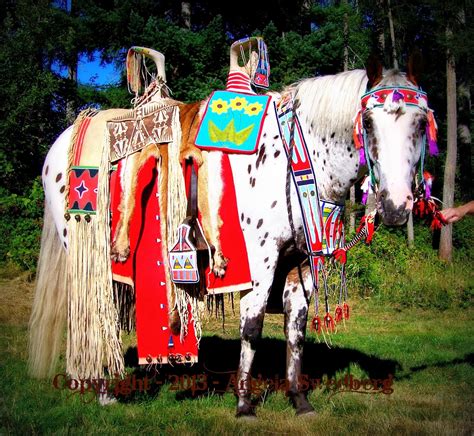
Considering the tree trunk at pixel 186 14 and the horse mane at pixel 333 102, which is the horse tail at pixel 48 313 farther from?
the tree trunk at pixel 186 14

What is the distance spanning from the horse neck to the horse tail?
2.16m

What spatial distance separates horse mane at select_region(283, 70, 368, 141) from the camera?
3150 mm

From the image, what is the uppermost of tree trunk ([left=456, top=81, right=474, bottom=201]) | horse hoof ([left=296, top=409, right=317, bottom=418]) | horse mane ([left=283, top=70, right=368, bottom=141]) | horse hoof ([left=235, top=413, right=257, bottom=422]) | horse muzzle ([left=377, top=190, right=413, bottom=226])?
tree trunk ([left=456, top=81, right=474, bottom=201])

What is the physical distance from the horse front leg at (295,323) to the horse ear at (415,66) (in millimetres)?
1439

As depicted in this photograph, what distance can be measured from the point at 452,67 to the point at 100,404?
1352 centimetres

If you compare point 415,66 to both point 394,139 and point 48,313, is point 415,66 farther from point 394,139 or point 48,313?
point 48,313

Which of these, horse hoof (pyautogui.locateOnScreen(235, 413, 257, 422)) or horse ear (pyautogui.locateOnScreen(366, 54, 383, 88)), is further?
horse hoof (pyautogui.locateOnScreen(235, 413, 257, 422))

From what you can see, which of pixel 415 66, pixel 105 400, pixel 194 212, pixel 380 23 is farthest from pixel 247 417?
pixel 380 23

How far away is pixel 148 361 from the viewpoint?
3568 mm

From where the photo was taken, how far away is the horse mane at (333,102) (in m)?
3.15

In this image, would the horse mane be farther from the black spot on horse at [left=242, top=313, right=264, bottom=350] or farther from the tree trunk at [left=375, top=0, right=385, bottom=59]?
the tree trunk at [left=375, top=0, right=385, bottom=59]

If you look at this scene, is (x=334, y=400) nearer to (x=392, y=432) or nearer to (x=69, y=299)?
(x=392, y=432)

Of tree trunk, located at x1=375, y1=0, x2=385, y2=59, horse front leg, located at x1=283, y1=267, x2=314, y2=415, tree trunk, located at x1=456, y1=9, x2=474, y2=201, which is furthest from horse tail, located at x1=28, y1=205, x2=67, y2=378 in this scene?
tree trunk, located at x1=456, y1=9, x2=474, y2=201

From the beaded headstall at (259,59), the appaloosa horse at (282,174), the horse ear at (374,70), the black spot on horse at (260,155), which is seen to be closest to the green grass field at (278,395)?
the appaloosa horse at (282,174)
